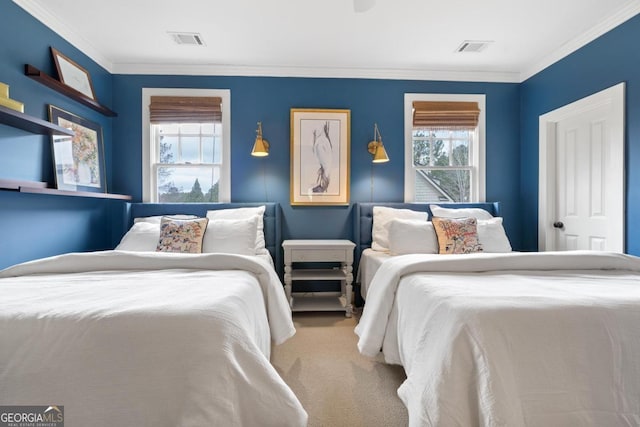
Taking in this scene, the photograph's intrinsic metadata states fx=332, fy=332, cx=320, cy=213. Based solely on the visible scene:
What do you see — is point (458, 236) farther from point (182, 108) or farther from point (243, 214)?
point (182, 108)

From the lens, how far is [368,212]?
355 cm

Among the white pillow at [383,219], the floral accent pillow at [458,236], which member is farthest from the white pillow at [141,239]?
the floral accent pillow at [458,236]

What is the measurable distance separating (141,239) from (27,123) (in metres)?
1.10

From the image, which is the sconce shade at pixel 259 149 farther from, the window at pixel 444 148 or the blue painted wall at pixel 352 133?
the window at pixel 444 148

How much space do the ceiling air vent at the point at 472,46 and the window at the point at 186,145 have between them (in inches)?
94.4

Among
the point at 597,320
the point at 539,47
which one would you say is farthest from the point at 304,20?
the point at 597,320

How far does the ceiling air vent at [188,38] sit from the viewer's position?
292cm

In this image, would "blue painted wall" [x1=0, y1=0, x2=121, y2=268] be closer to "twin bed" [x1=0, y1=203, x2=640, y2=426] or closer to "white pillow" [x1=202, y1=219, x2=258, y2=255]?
"twin bed" [x1=0, y1=203, x2=640, y2=426]

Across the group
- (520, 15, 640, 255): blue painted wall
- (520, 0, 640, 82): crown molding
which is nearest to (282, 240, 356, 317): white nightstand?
(520, 15, 640, 255): blue painted wall

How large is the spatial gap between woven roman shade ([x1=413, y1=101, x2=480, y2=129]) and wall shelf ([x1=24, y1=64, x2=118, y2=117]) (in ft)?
10.5

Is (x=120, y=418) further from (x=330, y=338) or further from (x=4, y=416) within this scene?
(x=330, y=338)

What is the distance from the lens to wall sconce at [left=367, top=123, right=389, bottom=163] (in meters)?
3.39

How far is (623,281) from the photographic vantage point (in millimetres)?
1688

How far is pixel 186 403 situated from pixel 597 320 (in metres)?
1.47
